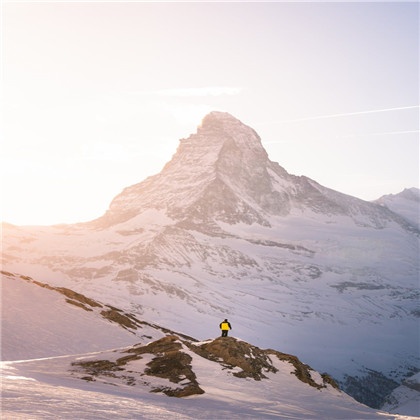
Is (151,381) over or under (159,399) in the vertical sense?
over

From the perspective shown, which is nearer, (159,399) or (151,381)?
(159,399)

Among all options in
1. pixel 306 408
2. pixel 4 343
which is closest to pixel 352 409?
pixel 306 408

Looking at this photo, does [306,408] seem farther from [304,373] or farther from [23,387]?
[23,387]

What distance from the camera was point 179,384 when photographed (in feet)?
108

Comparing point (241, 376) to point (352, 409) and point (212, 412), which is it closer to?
point (352, 409)

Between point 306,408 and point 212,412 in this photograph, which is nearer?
point 212,412

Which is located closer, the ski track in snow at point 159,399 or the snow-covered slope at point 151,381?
A: the ski track in snow at point 159,399

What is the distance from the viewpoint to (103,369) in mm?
35906

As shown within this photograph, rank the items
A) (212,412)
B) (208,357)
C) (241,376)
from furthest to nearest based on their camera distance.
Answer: (208,357)
(241,376)
(212,412)

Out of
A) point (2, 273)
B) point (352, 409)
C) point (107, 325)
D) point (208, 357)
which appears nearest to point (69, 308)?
point (107, 325)

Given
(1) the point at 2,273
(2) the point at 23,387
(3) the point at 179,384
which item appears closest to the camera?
(2) the point at 23,387

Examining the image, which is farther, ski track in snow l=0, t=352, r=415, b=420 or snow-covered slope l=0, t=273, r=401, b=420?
snow-covered slope l=0, t=273, r=401, b=420

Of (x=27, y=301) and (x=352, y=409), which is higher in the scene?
(x=27, y=301)

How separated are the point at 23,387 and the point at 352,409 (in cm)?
2198
